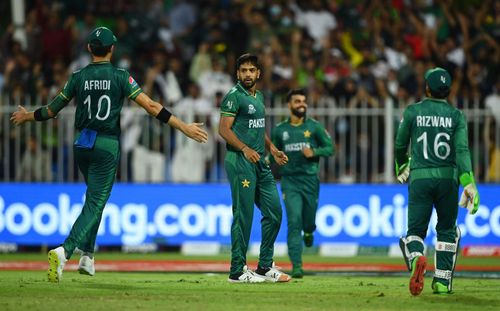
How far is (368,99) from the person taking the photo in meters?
23.0

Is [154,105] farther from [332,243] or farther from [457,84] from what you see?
[457,84]

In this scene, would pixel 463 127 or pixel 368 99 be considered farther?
pixel 368 99

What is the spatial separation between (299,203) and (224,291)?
4062 mm

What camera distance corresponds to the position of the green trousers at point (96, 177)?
541 inches

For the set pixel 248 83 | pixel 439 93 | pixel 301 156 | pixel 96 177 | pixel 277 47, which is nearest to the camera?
pixel 439 93

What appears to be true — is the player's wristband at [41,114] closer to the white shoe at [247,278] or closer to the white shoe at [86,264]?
the white shoe at [86,264]

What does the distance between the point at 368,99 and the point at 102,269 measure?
6.97 m

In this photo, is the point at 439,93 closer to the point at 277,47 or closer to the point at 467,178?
the point at 467,178

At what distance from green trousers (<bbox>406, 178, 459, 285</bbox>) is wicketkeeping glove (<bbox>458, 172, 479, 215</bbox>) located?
0.75 feet

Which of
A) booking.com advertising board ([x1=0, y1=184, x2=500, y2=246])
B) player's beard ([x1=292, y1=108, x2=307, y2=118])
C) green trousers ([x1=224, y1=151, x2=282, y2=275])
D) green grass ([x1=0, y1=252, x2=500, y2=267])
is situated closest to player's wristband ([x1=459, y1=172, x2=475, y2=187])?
green trousers ([x1=224, y1=151, x2=282, y2=275])

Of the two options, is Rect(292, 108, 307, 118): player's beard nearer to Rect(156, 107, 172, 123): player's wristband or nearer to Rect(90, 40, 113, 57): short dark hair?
Rect(156, 107, 172, 123): player's wristband

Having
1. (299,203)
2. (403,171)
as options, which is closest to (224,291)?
(403,171)

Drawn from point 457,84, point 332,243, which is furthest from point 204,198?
point 457,84

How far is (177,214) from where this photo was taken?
2241 centimetres
